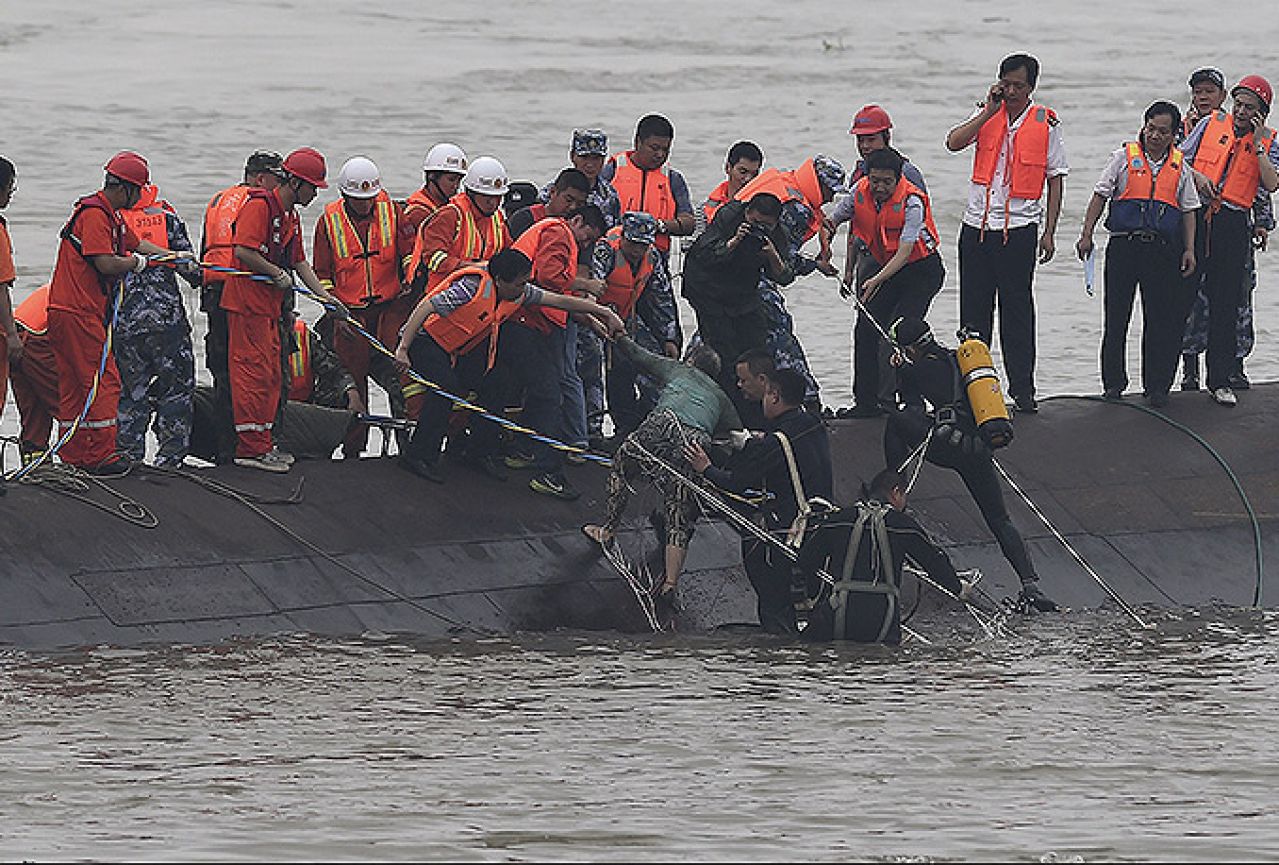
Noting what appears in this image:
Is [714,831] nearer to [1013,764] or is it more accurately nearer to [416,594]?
[1013,764]

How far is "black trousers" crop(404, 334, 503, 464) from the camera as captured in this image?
15.4 meters

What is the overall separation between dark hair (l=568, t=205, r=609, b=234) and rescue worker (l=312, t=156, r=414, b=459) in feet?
3.88

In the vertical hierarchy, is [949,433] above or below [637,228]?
below

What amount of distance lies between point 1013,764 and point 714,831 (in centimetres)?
222

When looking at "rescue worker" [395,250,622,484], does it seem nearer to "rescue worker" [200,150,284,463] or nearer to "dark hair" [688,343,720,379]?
"dark hair" [688,343,720,379]

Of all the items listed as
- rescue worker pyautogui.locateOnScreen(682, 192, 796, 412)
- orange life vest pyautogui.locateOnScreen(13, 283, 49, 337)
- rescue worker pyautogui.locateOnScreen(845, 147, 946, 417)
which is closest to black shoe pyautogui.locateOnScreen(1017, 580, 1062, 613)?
rescue worker pyautogui.locateOnScreen(845, 147, 946, 417)

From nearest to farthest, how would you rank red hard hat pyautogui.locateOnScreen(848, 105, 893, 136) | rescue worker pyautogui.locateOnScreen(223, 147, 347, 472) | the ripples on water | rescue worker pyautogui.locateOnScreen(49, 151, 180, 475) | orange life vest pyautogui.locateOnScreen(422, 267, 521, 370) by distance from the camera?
the ripples on water
rescue worker pyautogui.locateOnScreen(49, 151, 180, 475)
rescue worker pyautogui.locateOnScreen(223, 147, 347, 472)
orange life vest pyautogui.locateOnScreen(422, 267, 521, 370)
red hard hat pyautogui.locateOnScreen(848, 105, 893, 136)

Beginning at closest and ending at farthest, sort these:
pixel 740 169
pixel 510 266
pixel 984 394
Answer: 1. pixel 510 266
2. pixel 984 394
3. pixel 740 169

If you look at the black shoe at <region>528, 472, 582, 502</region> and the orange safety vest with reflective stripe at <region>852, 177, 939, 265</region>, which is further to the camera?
the orange safety vest with reflective stripe at <region>852, 177, 939, 265</region>

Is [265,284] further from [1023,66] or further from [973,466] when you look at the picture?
[1023,66]

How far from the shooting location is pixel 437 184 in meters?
16.4

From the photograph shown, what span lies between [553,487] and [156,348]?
9.45ft

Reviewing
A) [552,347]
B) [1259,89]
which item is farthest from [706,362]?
[1259,89]

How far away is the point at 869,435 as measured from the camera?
18.0m
